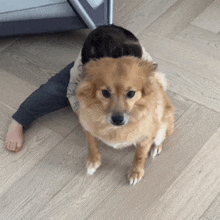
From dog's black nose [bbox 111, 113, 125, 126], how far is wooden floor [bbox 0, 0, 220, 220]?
432 millimetres

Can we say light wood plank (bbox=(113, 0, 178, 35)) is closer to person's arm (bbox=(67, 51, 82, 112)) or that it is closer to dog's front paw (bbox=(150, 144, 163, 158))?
person's arm (bbox=(67, 51, 82, 112))

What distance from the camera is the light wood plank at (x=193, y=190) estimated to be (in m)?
1.42

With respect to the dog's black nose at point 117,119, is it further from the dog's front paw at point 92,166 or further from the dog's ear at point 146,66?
the dog's front paw at point 92,166

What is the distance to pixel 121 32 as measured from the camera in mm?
1573

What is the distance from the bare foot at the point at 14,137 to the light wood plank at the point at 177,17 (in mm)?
1278

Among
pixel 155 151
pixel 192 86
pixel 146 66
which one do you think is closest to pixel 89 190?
pixel 155 151

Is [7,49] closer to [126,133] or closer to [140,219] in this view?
[126,133]

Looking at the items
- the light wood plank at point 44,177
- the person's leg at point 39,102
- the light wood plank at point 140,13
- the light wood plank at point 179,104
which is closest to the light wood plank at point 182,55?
the light wood plank at point 140,13

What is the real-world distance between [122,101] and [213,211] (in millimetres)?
710

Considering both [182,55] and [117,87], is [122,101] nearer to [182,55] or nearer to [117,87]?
[117,87]

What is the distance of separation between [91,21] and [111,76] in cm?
108

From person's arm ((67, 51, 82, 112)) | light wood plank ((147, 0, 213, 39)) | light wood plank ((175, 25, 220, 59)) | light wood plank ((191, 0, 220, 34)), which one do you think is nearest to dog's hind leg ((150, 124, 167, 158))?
person's arm ((67, 51, 82, 112))

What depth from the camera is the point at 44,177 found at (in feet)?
5.19

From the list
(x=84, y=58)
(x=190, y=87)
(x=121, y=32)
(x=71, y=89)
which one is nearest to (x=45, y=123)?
(x=71, y=89)
